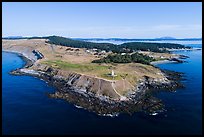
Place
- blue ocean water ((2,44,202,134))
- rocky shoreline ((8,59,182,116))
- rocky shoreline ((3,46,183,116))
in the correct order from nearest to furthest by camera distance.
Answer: blue ocean water ((2,44,202,134)) → rocky shoreline ((8,59,182,116)) → rocky shoreline ((3,46,183,116))

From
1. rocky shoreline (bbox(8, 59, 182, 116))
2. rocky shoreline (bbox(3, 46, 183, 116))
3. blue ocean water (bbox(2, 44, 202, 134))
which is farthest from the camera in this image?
rocky shoreline (bbox(3, 46, 183, 116))

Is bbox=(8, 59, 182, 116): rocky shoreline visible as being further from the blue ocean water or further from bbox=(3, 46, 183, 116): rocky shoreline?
the blue ocean water

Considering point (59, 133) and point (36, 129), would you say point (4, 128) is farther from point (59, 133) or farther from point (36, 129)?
point (59, 133)

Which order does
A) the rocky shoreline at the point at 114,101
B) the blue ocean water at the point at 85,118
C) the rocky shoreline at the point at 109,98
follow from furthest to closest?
the rocky shoreline at the point at 109,98 → the rocky shoreline at the point at 114,101 → the blue ocean water at the point at 85,118

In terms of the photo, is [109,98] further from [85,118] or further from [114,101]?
[85,118]

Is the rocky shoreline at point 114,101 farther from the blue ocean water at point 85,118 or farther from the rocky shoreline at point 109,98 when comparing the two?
the blue ocean water at point 85,118

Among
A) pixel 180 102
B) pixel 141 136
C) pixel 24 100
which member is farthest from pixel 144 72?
pixel 141 136

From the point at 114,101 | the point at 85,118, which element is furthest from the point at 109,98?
the point at 85,118

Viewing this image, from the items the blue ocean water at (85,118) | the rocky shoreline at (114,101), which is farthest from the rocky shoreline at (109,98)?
the blue ocean water at (85,118)

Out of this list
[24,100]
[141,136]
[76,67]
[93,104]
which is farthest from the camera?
[76,67]

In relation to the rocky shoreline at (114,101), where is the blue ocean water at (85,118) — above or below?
below

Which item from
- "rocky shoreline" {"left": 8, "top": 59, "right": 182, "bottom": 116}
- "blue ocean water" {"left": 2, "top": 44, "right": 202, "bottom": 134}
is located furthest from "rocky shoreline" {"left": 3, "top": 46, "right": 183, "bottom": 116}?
"blue ocean water" {"left": 2, "top": 44, "right": 202, "bottom": 134}
